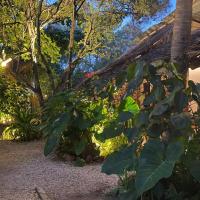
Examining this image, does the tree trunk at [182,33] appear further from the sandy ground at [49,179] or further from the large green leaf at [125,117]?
the sandy ground at [49,179]

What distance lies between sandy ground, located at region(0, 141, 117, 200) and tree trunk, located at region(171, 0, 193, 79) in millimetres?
1958

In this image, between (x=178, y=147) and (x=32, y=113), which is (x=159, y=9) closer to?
(x=32, y=113)

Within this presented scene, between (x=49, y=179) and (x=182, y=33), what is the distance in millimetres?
3117

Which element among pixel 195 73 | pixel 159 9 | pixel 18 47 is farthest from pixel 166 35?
pixel 159 9

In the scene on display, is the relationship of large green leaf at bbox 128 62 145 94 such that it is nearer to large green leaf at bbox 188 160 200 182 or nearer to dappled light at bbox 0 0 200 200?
dappled light at bbox 0 0 200 200

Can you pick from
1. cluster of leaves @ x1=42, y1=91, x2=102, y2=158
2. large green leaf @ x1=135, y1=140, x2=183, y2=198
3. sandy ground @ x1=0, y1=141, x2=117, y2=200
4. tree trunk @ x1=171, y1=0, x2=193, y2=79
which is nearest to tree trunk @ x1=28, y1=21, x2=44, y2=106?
sandy ground @ x1=0, y1=141, x2=117, y2=200

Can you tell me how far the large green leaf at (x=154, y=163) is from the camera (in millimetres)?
3355

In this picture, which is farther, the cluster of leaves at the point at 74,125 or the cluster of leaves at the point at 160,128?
the cluster of leaves at the point at 74,125

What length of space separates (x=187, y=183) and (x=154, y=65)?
132 cm

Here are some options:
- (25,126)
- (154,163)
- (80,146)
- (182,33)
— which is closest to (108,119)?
(182,33)

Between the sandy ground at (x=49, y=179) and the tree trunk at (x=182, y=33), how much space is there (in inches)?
77.1

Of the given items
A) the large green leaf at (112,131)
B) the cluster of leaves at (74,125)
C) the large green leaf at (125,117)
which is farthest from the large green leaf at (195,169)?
the cluster of leaves at (74,125)

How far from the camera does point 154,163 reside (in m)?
3.53

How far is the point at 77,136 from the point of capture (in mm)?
5262
